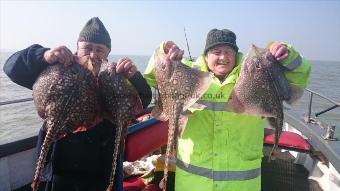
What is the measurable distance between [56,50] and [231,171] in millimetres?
2029

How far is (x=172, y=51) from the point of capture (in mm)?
3074

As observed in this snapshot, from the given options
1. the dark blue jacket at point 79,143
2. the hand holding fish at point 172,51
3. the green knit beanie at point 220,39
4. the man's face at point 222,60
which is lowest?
the dark blue jacket at point 79,143

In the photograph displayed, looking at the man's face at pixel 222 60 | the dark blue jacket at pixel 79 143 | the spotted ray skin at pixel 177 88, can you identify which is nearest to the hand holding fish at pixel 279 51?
the man's face at pixel 222 60

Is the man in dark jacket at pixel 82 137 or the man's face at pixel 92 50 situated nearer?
the man in dark jacket at pixel 82 137

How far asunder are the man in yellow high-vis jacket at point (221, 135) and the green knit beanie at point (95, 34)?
61 centimetres

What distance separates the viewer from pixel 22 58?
9.86ft

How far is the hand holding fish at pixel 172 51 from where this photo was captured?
306 centimetres

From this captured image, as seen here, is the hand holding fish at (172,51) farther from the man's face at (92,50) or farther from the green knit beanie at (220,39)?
the man's face at (92,50)

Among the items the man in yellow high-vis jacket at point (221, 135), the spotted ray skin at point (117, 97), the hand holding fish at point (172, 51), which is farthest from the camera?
the man in yellow high-vis jacket at point (221, 135)

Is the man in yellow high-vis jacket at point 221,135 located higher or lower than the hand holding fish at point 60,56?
lower

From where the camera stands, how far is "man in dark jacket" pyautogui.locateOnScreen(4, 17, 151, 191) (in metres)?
2.99

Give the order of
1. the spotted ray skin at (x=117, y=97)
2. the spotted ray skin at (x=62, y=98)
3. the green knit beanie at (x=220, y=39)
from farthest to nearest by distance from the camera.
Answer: the green knit beanie at (x=220, y=39)
the spotted ray skin at (x=117, y=97)
the spotted ray skin at (x=62, y=98)

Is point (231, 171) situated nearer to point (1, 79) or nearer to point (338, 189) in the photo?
point (338, 189)

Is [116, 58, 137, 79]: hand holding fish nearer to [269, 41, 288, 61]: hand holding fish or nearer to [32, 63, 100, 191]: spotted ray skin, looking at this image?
[32, 63, 100, 191]: spotted ray skin
